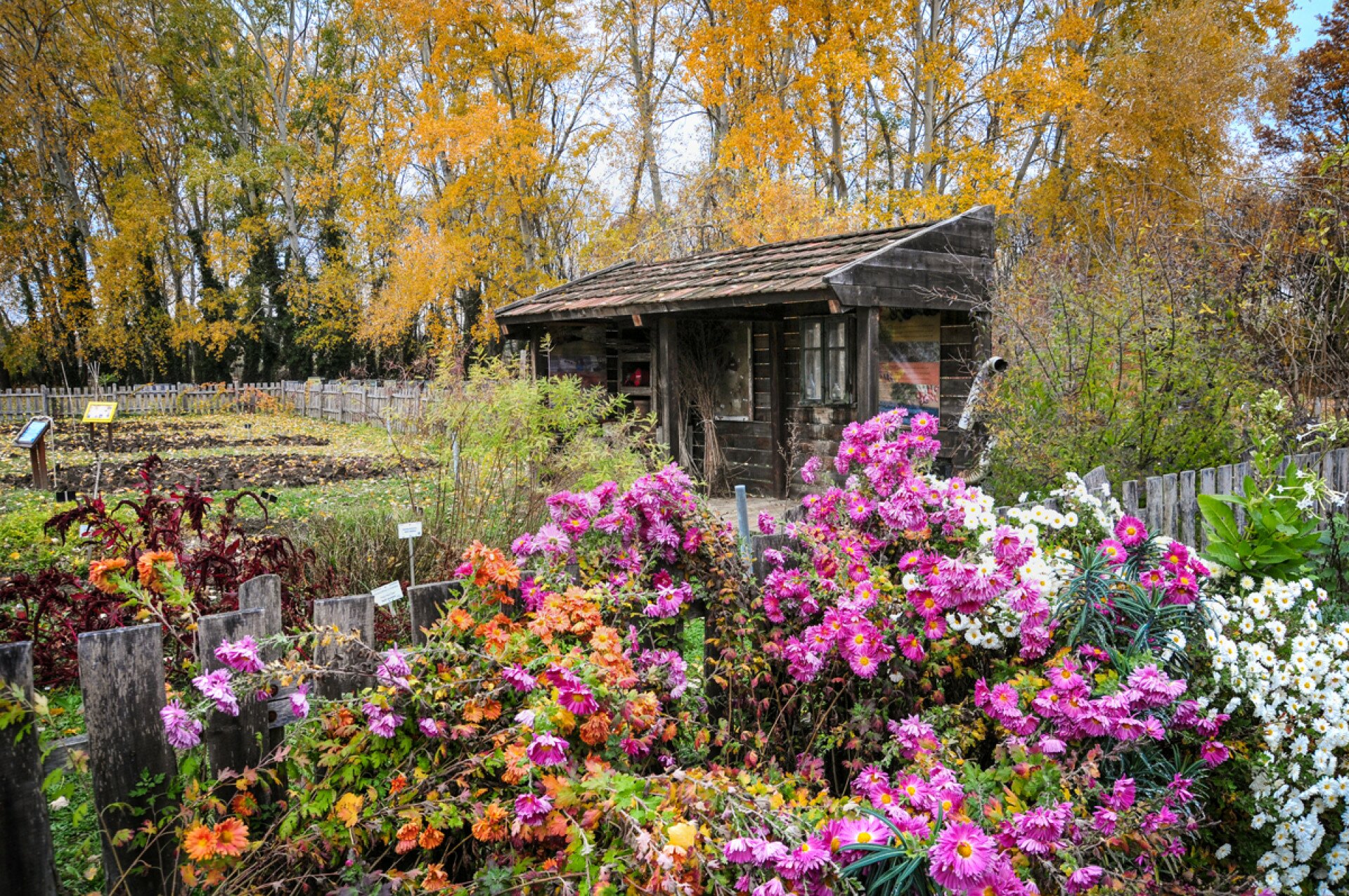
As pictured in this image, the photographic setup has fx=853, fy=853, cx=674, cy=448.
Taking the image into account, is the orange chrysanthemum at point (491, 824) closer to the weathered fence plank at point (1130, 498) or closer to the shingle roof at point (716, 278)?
the weathered fence plank at point (1130, 498)

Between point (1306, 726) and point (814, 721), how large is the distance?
1369 mm

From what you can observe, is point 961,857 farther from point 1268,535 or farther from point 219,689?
point 1268,535

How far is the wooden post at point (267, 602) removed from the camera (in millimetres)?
2176

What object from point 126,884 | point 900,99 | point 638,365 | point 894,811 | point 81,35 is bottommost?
point 126,884

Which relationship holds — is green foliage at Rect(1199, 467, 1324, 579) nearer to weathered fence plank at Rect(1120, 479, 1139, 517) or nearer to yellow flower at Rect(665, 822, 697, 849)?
weathered fence plank at Rect(1120, 479, 1139, 517)

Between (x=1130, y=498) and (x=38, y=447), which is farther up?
(x=38, y=447)

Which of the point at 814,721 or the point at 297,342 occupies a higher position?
the point at 297,342

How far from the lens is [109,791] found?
1.91 m

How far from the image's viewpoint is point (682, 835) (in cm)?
154

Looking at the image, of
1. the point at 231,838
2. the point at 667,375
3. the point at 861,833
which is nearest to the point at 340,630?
the point at 231,838

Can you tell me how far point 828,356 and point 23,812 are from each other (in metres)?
8.42

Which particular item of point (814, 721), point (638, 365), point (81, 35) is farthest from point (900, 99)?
point (81, 35)

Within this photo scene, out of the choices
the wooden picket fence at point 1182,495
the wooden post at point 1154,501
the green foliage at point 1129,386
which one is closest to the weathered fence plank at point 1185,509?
the wooden picket fence at point 1182,495

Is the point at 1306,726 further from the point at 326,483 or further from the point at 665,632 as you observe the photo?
the point at 326,483
